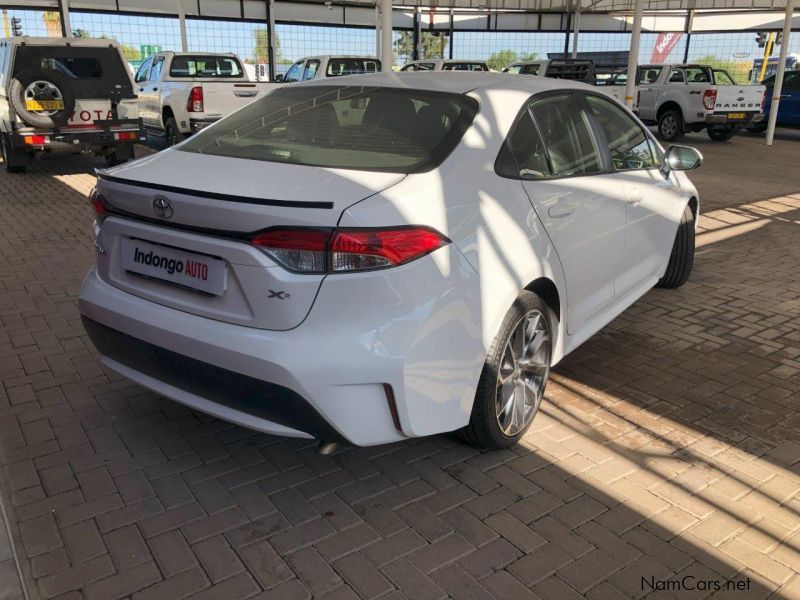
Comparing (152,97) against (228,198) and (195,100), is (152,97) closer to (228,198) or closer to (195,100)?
(195,100)

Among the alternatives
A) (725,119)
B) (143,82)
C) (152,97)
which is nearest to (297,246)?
(152,97)

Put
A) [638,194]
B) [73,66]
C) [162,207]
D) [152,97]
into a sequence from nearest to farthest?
[162,207] → [638,194] → [73,66] → [152,97]

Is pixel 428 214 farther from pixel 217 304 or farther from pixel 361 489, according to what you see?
pixel 361 489

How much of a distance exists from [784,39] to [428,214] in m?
16.9

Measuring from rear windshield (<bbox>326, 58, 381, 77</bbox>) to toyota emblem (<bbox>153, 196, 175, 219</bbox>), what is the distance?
14107 mm

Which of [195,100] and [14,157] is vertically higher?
[195,100]

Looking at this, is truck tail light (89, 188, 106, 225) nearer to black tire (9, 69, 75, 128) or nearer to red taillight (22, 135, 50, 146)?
black tire (9, 69, 75, 128)

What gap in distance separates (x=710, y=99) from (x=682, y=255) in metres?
12.7

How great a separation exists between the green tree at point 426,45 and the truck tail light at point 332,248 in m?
28.6

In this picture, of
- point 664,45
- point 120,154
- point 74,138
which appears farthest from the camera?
point 664,45

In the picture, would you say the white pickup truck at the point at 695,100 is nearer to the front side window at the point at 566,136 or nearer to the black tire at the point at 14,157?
the black tire at the point at 14,157

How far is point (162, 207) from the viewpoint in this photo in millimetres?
2717

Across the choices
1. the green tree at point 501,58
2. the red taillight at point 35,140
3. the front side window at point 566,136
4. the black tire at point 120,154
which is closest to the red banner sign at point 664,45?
the green tree at point 501,58

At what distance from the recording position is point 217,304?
2643 mm
